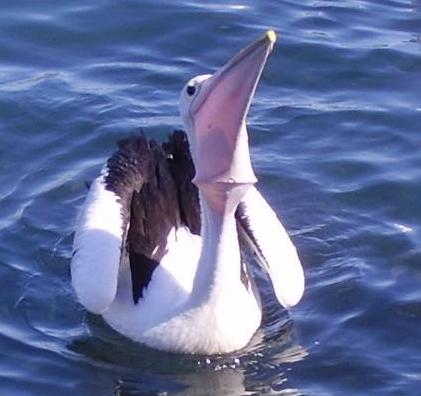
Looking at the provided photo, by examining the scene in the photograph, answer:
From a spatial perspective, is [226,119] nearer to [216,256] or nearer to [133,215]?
[216,256]

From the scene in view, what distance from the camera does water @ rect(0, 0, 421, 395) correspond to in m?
8.24

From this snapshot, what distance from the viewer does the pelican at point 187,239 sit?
751 centimetres

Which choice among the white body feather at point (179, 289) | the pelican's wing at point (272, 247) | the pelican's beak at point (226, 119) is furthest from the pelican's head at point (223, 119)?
the pelican's wing at point (272, 247)

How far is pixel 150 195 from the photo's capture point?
8570mm

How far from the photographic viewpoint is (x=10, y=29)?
1187 cm

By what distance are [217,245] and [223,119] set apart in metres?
0.79

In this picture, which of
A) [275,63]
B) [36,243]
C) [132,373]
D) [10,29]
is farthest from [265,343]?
[10,29]

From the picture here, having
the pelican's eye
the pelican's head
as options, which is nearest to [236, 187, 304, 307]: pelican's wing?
the pelican's head

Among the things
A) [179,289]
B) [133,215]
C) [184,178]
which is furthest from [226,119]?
[184,178]

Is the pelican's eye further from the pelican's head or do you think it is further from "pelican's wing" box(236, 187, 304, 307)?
"pelican's wing" box(236, 187, 304, 307)

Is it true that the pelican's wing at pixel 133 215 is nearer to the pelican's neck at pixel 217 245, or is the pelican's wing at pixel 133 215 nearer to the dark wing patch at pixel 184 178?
the dark wing patch at pixel 184 178

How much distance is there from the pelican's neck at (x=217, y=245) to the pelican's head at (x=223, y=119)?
0.08 metres

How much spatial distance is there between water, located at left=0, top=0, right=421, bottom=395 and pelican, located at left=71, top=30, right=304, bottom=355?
7.8 inches

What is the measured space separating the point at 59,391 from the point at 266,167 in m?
2.61
